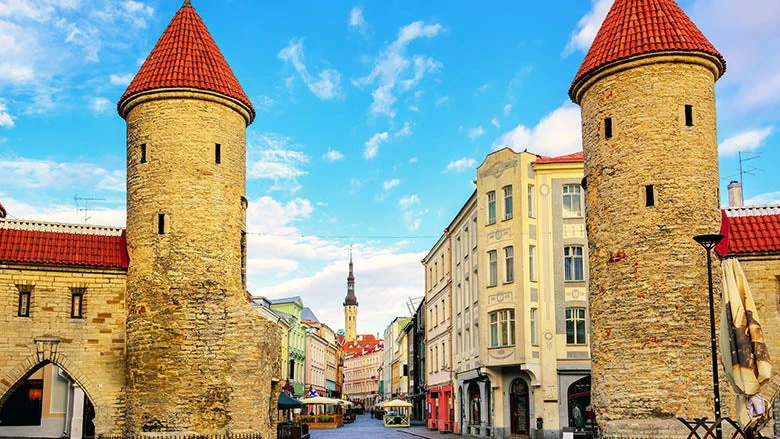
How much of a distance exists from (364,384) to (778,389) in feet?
465

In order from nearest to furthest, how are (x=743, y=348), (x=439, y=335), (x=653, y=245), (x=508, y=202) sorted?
(x=743, y=348) < (x=653, y=245) < (x=508, y=202) < (x=439, y=335)

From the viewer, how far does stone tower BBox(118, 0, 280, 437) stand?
2400 cm

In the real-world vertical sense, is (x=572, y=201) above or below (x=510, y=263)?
above

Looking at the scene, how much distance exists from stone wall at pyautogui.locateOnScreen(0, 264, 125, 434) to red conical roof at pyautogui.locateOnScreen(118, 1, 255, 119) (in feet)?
19.4

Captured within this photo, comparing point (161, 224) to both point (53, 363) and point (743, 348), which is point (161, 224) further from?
point (743, 348)

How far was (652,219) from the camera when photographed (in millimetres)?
20969

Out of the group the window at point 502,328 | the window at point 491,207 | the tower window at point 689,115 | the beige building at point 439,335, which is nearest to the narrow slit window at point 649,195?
the tower window at point 689,115

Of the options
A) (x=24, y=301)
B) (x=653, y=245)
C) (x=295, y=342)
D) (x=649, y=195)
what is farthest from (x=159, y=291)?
(x=295, y=342)

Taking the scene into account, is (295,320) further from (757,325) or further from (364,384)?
(364,384)

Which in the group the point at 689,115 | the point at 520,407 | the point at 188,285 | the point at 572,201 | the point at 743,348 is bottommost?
the point at 520,407

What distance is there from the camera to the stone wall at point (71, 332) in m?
24.0

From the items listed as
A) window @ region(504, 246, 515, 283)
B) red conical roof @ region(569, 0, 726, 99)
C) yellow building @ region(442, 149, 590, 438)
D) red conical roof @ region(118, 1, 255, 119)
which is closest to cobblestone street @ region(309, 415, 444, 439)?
yellow building @ region(442, 149, 590, 438)

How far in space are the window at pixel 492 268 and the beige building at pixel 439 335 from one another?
9.76 m

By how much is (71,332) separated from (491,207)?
19.2 meters
